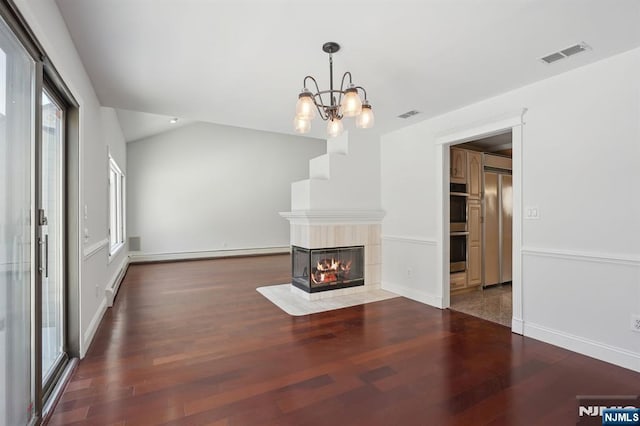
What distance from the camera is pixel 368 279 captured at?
4.97 metres

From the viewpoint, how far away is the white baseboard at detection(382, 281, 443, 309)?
13.6 ft

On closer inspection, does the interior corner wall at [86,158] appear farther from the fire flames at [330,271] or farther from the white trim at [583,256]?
the white trim at [583,256]

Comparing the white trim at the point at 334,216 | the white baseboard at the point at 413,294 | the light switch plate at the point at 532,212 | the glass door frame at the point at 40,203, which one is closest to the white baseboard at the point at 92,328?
the glass door frame at the point at 40,203

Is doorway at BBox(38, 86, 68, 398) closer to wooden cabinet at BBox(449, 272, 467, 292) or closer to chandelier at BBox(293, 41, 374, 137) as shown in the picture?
chandelier at BBox(293, 41, 374, 137)

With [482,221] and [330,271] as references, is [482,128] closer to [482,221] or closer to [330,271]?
[482,221]

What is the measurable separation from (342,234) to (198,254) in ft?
16.4

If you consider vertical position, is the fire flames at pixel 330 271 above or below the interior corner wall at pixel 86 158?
below

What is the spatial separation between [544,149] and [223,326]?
3728 mm

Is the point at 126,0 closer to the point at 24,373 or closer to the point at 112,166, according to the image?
the point at 24,373

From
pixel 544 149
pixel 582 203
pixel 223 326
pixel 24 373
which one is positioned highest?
pixel 544 149

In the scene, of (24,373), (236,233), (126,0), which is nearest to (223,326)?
(24,373)

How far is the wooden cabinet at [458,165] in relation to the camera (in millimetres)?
4653

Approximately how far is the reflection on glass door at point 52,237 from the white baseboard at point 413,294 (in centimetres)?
389

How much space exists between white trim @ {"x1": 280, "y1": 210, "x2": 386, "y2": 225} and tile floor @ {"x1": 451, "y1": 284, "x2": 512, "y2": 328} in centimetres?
164
